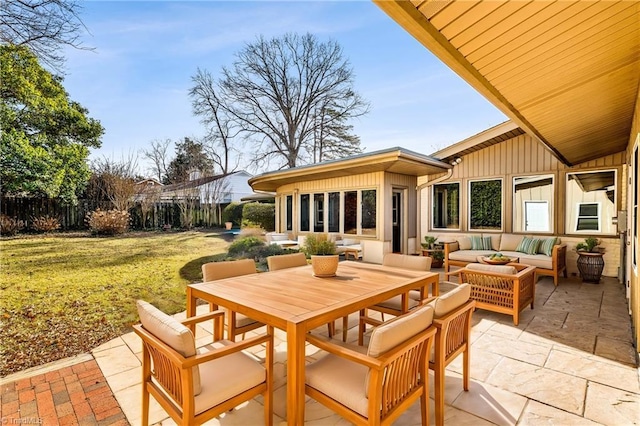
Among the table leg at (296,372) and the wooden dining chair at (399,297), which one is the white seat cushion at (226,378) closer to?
the table leg at (296,372)

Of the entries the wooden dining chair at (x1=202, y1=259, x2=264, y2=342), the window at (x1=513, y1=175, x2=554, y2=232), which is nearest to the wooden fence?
the wooden dining chair at (x1=202, y1=259, x2=264, y2=342)

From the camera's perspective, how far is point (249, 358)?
1973 mm

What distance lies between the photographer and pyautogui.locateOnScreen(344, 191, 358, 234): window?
8.81 m

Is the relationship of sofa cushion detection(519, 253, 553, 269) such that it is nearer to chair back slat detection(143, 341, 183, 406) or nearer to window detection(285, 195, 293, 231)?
chair back slat detection(143, 341, 183, 406)

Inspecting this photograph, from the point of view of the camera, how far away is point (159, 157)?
17.2 m

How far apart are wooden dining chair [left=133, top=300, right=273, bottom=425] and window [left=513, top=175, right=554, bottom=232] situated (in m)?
7.67

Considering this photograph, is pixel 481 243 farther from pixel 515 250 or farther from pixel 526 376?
pixel 526 376

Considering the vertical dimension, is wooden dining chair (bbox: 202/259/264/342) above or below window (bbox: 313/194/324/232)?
below

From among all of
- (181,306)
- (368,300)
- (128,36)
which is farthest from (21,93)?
(368,300)

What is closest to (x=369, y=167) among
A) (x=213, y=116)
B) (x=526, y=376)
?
(x=526, y=376)

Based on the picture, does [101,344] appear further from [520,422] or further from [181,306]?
[520,422]

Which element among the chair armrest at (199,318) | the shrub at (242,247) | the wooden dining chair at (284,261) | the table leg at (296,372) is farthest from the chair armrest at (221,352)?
the shrub at (242,247)

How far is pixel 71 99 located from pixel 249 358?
33.6 ft

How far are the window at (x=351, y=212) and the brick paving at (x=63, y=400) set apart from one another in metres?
6.92
